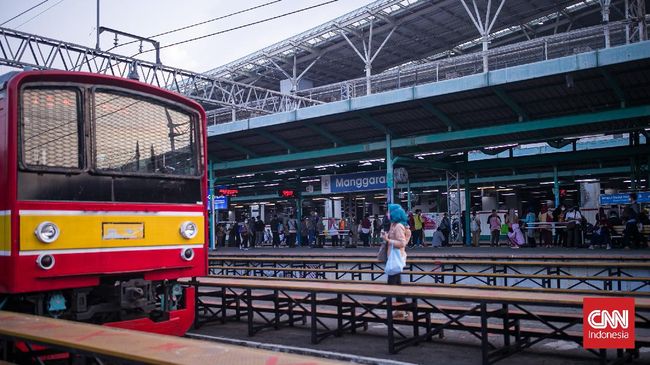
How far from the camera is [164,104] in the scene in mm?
7359

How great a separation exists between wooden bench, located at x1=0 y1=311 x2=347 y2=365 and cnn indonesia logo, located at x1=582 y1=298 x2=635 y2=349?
3437 mm

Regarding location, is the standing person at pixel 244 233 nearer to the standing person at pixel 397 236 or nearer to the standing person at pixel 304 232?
the standing person at pixel 304 232

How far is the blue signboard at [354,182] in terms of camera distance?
22641 millimetres

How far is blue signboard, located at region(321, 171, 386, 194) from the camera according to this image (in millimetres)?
22641

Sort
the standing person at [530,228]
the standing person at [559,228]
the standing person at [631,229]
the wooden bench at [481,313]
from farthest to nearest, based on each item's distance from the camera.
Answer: the standing person at [530,228], the standing person at [559,228], the standing person at [631,229], the wooden bench at [481,313]

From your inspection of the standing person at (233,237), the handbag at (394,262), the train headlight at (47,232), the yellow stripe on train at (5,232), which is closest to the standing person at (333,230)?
the standing person at (233,237)

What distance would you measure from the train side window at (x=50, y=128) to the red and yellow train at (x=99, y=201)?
0.03ft

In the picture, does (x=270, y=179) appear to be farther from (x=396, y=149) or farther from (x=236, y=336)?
(x=236, y=336)

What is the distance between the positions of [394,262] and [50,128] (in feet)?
16.5

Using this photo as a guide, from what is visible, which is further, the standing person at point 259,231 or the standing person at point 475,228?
the standing person at point 259,231

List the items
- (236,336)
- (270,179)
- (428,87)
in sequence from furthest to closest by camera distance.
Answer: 1. (270,179)
2. (428,87)
3. (236,336)

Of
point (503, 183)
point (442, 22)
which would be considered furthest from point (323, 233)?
point (442, 22)

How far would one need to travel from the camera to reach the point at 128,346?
3980mm

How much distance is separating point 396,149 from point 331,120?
294 centimetres
